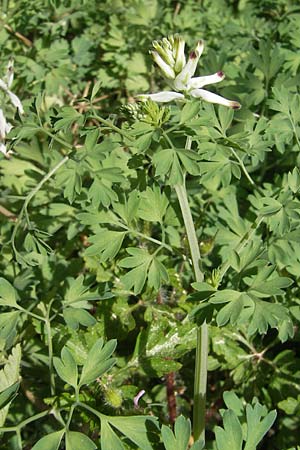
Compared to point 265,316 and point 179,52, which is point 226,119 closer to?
point 179,52

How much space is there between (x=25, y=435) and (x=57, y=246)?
38.6 inches

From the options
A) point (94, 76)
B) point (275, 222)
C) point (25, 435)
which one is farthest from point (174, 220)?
point (94, 76)

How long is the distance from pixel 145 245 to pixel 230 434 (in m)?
1.12

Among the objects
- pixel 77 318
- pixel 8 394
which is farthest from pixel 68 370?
pixel 77 318

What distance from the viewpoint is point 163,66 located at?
195 centimetres

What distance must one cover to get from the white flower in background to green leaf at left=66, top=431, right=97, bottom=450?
3.63 feet

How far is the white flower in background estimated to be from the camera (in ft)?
6.40

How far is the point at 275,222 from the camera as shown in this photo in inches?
79.9

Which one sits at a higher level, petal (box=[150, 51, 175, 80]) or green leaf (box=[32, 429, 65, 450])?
petal (box=[150, 51, 175, 80])

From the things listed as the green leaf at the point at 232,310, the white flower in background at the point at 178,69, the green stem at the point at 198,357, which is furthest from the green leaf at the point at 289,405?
the white flower in background at the point at 178,69

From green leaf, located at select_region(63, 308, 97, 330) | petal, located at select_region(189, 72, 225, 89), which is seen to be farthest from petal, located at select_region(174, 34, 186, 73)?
green leaf, located at select_region(63, 308, 97, 330)

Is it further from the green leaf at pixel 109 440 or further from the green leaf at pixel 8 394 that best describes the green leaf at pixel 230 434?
the green leaf at pixel 8 394

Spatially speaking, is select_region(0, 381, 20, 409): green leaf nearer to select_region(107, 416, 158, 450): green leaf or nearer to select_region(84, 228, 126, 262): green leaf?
select_region(107, 416, 158, 450): green leaf

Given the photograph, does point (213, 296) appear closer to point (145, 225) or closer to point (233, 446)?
point (233, 446)
